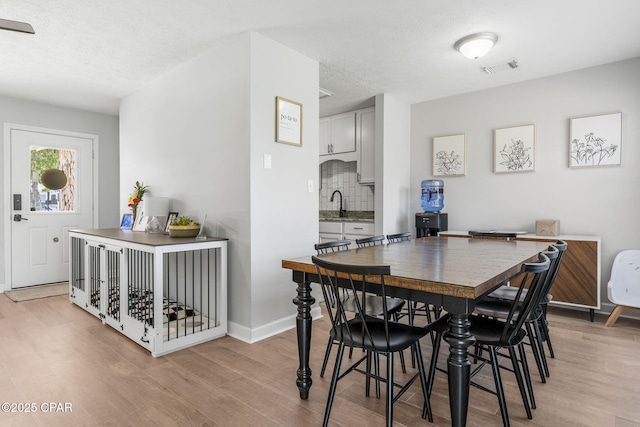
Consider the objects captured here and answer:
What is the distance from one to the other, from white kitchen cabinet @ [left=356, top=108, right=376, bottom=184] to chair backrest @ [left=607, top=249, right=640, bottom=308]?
8.94 ft

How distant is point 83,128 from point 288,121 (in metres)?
3.81

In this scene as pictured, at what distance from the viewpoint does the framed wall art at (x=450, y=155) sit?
15.0ft

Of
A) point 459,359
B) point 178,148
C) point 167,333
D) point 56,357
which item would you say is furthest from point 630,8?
point 56,357

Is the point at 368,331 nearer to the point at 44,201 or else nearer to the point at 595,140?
the point at 595,140

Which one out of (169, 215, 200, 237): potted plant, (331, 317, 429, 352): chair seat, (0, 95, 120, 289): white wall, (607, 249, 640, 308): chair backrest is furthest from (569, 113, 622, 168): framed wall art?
(0, 95, 120, 289): white wall

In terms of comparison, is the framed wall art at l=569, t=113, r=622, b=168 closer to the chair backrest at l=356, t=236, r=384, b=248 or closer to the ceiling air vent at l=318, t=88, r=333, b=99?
the chair backrest at l=356, t=236, r=384, b=248

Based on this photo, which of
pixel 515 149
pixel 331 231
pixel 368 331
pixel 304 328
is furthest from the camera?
pixel 331 231

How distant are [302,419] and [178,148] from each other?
2.88 metres

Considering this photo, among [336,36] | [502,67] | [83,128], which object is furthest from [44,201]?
[502,67]

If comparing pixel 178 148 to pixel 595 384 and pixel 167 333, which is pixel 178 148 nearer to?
pixel 167 333

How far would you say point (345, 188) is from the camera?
5668 millimetres

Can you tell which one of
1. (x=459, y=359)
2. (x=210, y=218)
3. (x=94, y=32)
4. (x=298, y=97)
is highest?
(x=94, y=32)

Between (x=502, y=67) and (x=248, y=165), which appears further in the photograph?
(x=502, y=67)

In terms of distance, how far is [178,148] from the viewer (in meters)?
3.70
